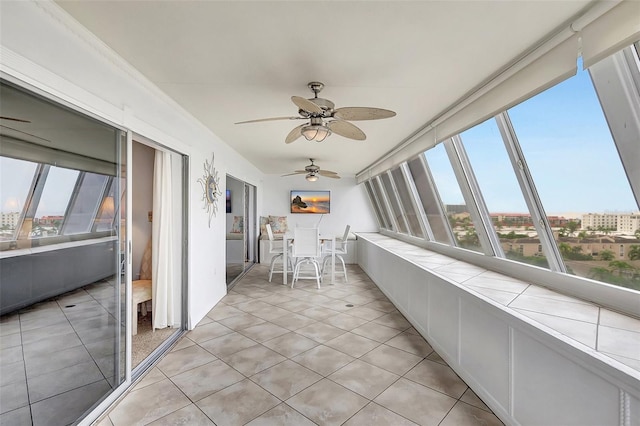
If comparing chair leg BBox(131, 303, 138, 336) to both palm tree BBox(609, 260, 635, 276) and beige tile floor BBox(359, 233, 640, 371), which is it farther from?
palm tree BBox(609, 260, 635, 276)

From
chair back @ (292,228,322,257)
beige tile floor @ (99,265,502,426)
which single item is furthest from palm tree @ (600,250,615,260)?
chair back @ (292,228,322,257)

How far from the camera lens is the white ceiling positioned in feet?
5.18

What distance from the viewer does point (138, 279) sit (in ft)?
12.5

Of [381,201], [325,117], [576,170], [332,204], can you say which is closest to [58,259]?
[325,117]

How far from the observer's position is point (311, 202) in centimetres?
846

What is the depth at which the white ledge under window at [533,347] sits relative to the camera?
133cm

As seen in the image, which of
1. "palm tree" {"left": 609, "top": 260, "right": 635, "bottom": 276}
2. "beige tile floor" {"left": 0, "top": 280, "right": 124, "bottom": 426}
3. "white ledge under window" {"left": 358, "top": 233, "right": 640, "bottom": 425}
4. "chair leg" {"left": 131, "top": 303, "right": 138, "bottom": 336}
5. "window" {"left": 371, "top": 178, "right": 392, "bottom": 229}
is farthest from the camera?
"window" {"left": 371, "top": 178, "right": 392, "bottom": 229}

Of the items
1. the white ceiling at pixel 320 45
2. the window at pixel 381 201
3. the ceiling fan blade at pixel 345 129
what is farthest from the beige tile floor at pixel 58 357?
the window at pixel 381 201

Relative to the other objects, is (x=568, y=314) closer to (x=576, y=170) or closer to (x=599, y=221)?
(x=599, y=221)

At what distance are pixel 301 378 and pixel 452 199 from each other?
2.78m

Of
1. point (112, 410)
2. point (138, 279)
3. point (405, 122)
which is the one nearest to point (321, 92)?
point (405, 122)

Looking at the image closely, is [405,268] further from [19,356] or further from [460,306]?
[19,356]

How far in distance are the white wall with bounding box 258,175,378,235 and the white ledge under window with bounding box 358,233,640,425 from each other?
5.31 meters

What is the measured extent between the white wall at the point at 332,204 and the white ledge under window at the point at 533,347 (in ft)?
17.4
